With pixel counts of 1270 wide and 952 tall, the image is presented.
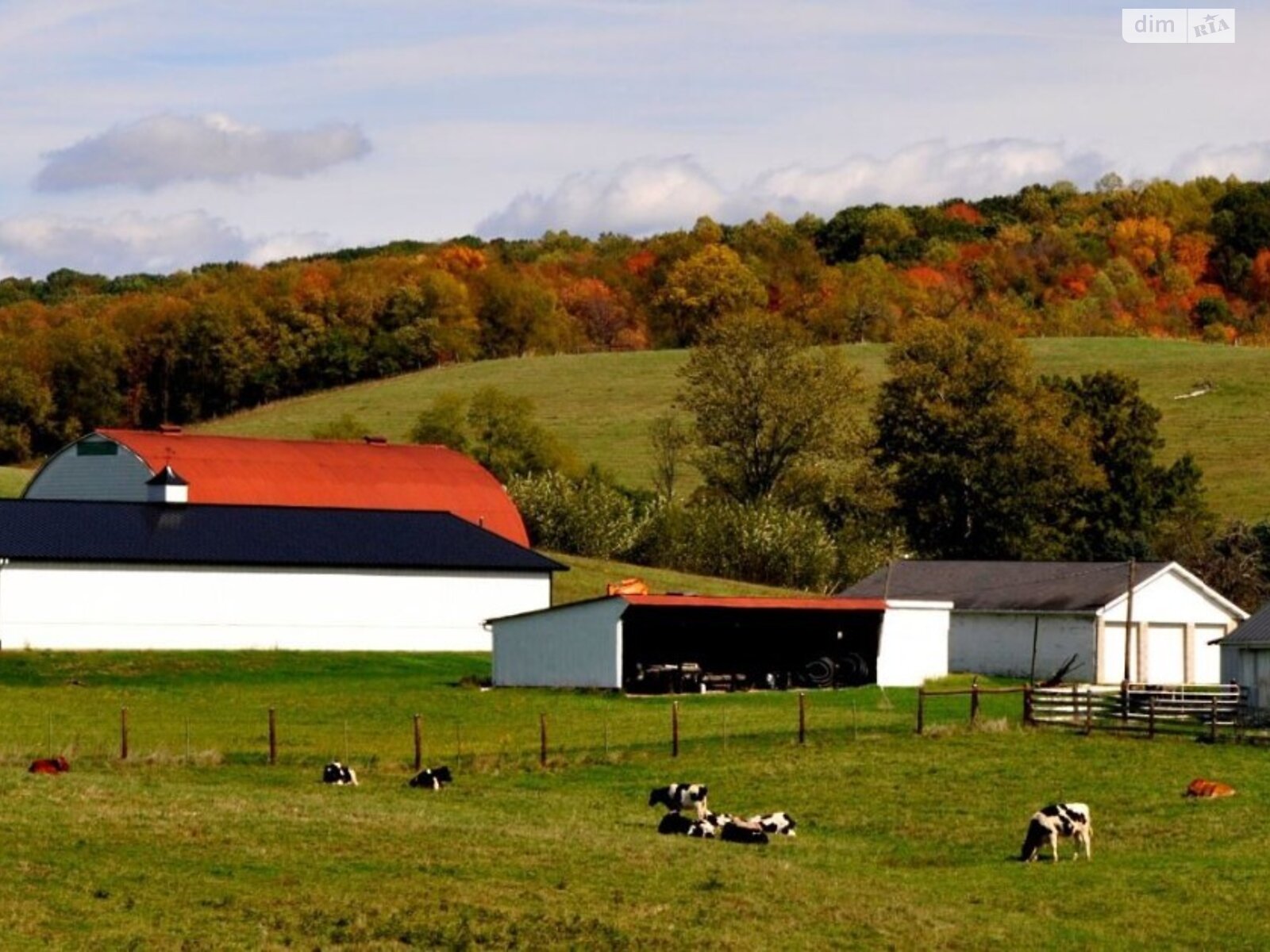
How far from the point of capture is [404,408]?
138 m

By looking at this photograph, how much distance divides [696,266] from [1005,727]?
123673 millimetres

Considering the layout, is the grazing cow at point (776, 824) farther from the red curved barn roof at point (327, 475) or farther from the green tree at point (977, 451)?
the green tree at point (977, 451)

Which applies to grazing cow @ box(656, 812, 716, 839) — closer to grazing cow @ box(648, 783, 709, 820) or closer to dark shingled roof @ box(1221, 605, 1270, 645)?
grazing cow @ box(648, 783, 709, 820)

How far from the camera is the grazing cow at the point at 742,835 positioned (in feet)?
105

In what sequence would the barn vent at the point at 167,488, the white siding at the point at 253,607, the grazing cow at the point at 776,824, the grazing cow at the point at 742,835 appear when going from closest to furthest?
the grazing cow at the point at 742,835 → the grazing cow at the point at 776,824 → the white siding at the point at 253,607 → the barn vent at the point at 167,488

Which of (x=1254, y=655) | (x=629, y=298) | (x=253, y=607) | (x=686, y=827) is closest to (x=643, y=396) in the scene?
(x=629, y=298)

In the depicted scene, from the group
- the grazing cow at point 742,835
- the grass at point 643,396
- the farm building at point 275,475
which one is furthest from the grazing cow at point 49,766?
the grass at point 643,396

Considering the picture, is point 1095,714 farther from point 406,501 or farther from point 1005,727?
point 406,501

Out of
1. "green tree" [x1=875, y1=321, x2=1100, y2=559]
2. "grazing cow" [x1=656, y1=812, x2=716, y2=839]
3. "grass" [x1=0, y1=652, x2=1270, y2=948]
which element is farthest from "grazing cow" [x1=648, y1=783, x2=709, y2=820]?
"green tree" [x1=875, y1=321, x2=1100, y2=559]

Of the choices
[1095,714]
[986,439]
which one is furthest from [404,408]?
[1095,714]

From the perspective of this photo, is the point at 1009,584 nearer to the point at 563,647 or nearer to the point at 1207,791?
the point at 563,647

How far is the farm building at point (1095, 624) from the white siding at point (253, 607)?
1595 cm

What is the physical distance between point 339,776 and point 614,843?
9.18m

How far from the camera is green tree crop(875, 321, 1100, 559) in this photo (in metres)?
97.8
